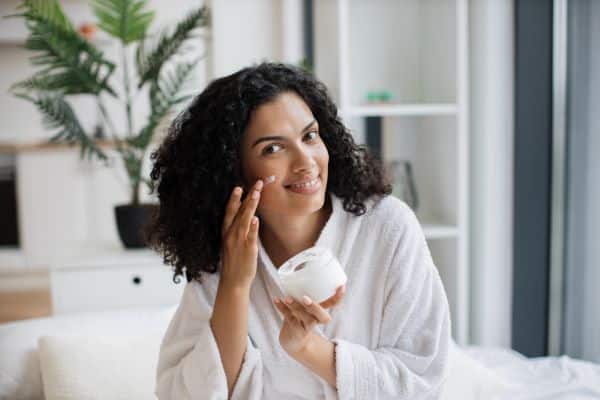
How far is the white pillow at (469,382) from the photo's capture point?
1809 mm

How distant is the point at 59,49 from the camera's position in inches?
103

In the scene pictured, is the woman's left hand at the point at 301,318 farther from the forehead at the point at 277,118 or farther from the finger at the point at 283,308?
the forehead at the point at 277,118

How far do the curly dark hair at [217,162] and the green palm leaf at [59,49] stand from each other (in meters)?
1.10

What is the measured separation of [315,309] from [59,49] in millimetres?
1724

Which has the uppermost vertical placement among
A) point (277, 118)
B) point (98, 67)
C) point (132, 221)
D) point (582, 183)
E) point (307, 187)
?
point (98, 67)

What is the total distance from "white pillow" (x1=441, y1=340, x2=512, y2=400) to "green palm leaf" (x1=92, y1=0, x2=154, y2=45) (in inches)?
61.4

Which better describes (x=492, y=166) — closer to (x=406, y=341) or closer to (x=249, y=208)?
(x=406, y=341)

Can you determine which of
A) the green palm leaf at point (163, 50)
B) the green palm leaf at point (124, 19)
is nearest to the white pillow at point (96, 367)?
the green palm leaf at point (163, 50)

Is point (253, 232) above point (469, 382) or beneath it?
above

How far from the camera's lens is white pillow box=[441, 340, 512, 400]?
181 cm

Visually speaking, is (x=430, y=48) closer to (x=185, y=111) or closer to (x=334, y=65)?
(x=334, y=65)

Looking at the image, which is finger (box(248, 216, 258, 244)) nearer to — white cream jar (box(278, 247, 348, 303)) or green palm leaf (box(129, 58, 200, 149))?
white cream jar (box(278, 247, 348, 303))

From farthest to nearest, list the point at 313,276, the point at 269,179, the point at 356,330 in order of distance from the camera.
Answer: the point at 356,330 → the point at 269,179 → the point at 313,276

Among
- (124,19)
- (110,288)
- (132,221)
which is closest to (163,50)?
(124,19)
